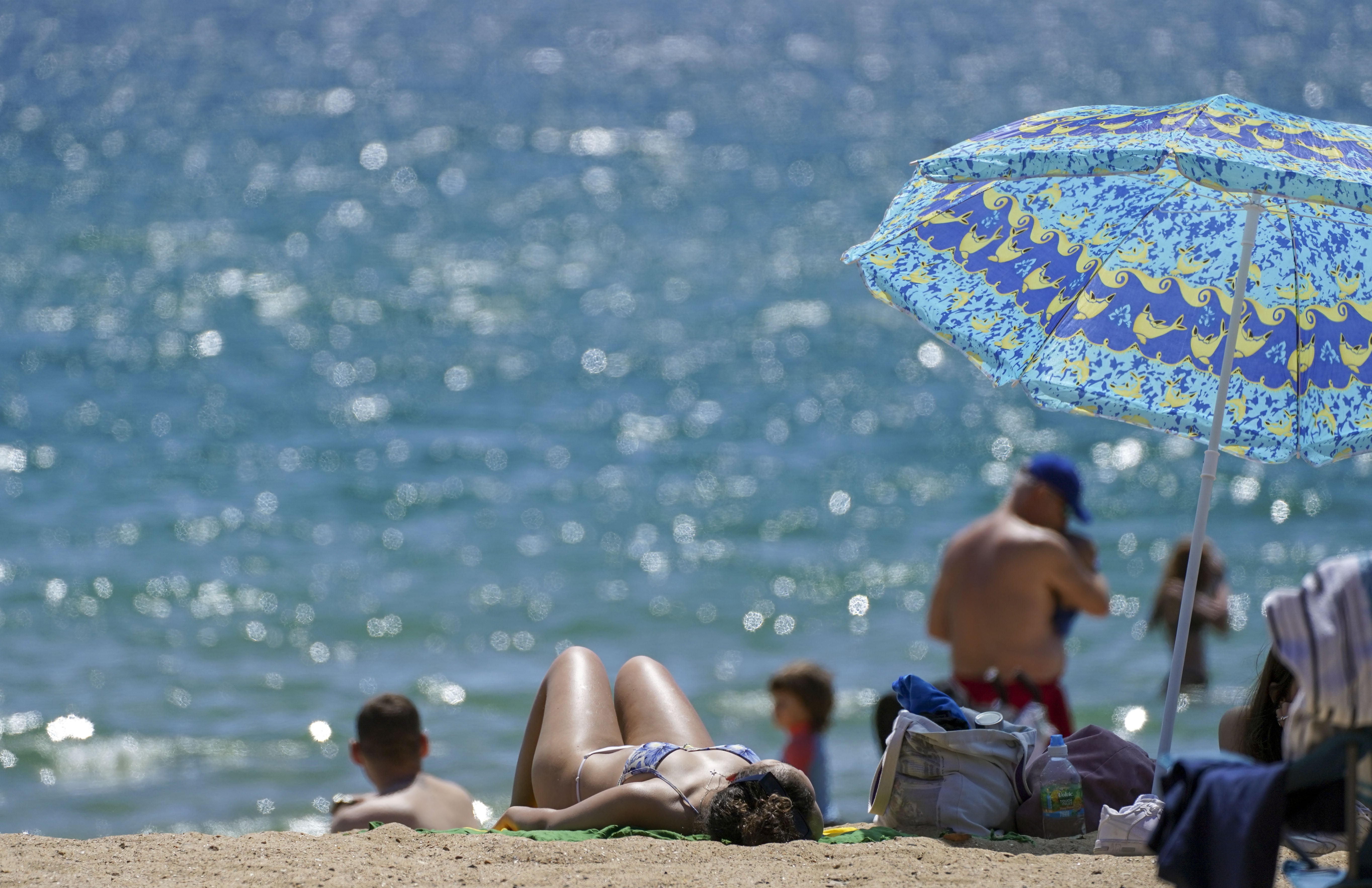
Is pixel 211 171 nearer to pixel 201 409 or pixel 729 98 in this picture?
pixel 201 409

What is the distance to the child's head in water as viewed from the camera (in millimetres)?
4320

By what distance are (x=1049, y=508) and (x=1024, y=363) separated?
2121 millimetres

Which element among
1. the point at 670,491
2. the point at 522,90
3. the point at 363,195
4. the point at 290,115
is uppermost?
the point at 522,90

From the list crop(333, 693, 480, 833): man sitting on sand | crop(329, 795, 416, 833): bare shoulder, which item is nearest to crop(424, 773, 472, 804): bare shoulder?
crop(333, 693, 480, 833): man sitting on sand

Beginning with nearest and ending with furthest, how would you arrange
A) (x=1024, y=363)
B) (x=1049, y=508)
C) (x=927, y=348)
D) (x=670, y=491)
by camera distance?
(x=1024, y=363) < (x=1049, y=508) < (x=670, y=491) < (x=927, y=348)

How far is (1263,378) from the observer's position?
359cm

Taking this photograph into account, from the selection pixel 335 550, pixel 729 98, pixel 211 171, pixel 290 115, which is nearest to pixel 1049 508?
pixel 335 550

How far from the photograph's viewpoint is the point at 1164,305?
3594 millimetres

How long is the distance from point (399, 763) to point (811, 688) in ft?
5.23

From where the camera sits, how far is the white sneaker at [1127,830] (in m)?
3.19

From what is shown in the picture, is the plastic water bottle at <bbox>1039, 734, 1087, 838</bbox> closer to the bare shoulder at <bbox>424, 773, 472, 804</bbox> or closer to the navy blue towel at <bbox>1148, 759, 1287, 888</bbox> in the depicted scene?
the navy blue towel at <bbox>1148, 759, 1287, 888</bbox>

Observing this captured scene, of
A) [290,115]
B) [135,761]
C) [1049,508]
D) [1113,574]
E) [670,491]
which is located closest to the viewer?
[1049,508]

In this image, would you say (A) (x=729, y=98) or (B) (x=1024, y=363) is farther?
(A) (x=729, y=98)

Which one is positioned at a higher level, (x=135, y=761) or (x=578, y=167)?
(x=578, y=167)
